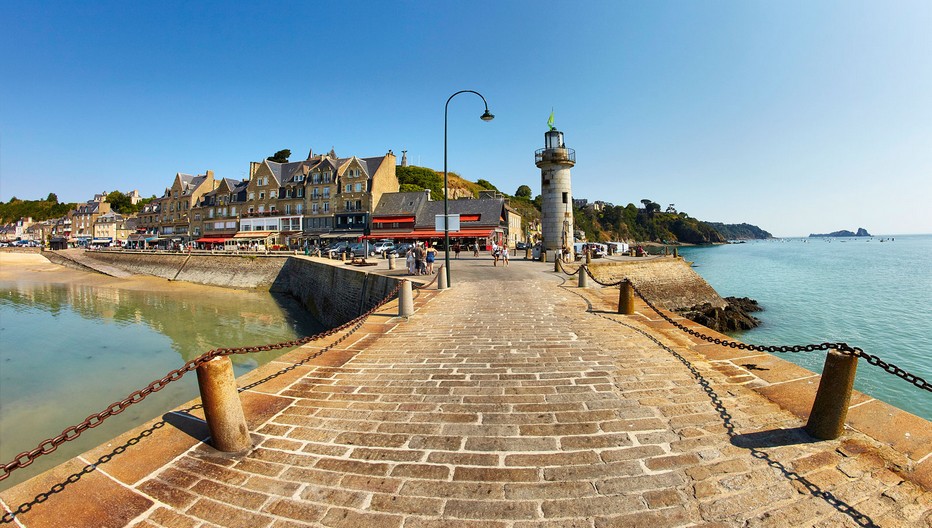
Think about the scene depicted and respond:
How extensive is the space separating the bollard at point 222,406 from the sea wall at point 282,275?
11.1 m

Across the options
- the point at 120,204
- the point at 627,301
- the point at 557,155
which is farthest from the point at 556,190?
the point at 120,204

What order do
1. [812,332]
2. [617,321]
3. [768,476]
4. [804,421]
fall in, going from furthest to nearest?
[812,332], [617,321], [804,421], [768,476]

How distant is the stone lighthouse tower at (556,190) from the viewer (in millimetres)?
25234

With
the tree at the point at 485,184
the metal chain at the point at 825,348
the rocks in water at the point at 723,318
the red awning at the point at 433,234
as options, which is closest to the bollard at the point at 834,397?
the metal chain at the point at 825,348

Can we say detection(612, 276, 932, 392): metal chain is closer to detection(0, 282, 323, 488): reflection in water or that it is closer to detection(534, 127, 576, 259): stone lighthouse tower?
detection(0, 282, 323, 488): reflection in water

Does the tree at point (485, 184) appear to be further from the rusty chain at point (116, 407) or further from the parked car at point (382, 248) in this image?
the rusty chain at point (116, 407)

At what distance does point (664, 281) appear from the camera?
24516 mm

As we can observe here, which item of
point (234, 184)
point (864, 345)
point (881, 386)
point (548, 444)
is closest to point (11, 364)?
point (548, 444)

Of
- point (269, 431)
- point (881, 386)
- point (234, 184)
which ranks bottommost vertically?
point (881, 386)

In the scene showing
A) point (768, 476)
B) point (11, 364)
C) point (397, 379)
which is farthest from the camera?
point (11, 364)

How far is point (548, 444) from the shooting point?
3262mm

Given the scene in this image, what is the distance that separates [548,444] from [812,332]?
2139 centimetres

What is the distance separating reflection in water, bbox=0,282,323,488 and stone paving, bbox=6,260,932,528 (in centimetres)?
782

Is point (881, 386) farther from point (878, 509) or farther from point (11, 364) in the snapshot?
point (11, 364)
